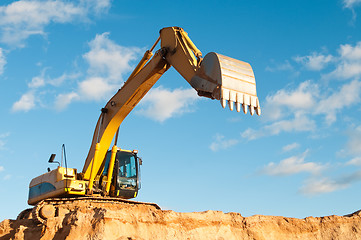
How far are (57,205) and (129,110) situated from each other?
12.2 ft

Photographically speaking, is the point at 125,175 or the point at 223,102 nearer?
the point at 223,102

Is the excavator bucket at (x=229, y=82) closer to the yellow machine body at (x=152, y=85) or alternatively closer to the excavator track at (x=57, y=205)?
the yellow machine body at (x=152, y=85)

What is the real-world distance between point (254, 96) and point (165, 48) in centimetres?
332

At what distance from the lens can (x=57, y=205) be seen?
1236 cm

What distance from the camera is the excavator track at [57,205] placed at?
11.7 meters

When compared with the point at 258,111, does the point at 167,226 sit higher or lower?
lower

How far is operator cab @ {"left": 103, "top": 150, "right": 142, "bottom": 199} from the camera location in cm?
1324

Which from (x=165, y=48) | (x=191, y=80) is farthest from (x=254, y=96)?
(x=165, y=48)

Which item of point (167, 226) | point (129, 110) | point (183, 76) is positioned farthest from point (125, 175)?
point (183, 76)

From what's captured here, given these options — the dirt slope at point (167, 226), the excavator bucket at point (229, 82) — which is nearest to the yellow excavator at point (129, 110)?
the excavator bucket at point (229, 82)

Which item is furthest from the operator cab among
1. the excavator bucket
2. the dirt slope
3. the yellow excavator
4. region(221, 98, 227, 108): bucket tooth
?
region(221, 98, 227, 108): bucket tooth

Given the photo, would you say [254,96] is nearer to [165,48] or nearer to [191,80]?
[191,80]

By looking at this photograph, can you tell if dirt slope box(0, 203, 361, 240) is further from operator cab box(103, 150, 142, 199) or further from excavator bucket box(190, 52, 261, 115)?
excavator bucket box(190, 52, 261, 115)

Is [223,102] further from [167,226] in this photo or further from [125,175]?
[125,175]
